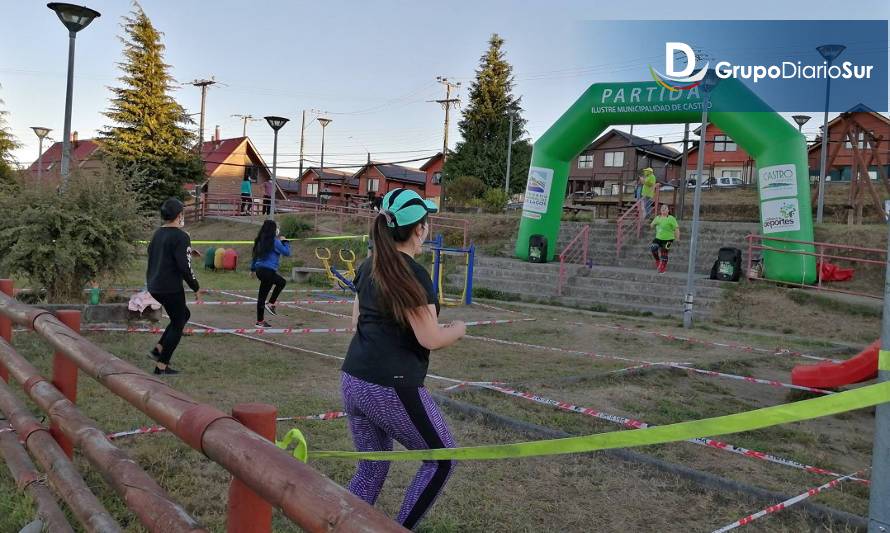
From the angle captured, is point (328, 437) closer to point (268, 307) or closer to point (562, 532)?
point (562, 532)

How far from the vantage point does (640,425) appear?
5434mm

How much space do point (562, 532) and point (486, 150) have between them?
4477cm

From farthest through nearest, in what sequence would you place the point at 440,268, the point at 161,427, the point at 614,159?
1. the point at 614,159
2. the point at 440,268
3. the point at 161,427

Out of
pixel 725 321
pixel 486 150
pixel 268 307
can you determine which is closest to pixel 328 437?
pixel 268 307

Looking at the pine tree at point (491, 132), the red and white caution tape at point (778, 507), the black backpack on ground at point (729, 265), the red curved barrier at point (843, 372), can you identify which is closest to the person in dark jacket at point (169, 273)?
the red and white caution tape at point (778, 507)

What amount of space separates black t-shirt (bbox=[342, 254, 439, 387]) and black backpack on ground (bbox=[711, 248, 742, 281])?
1456 cm

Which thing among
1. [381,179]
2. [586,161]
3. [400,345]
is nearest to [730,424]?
[400,345]

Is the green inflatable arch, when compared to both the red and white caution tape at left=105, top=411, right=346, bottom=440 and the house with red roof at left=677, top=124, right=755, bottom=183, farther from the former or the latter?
the house with red roof at left=677, top=124, right=755, bottom=183

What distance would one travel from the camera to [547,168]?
18.7 metres

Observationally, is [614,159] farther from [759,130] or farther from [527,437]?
[527,437]

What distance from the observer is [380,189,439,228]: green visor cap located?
2928 mm

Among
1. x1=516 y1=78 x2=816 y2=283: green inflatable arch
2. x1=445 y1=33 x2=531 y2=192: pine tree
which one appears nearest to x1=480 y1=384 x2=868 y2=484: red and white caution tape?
x1=516 y1=78 x2=816 y2=283: green inflatable arch

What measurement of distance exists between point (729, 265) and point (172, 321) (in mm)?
12984

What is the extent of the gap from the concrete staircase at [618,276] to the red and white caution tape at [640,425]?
30.5 ft
